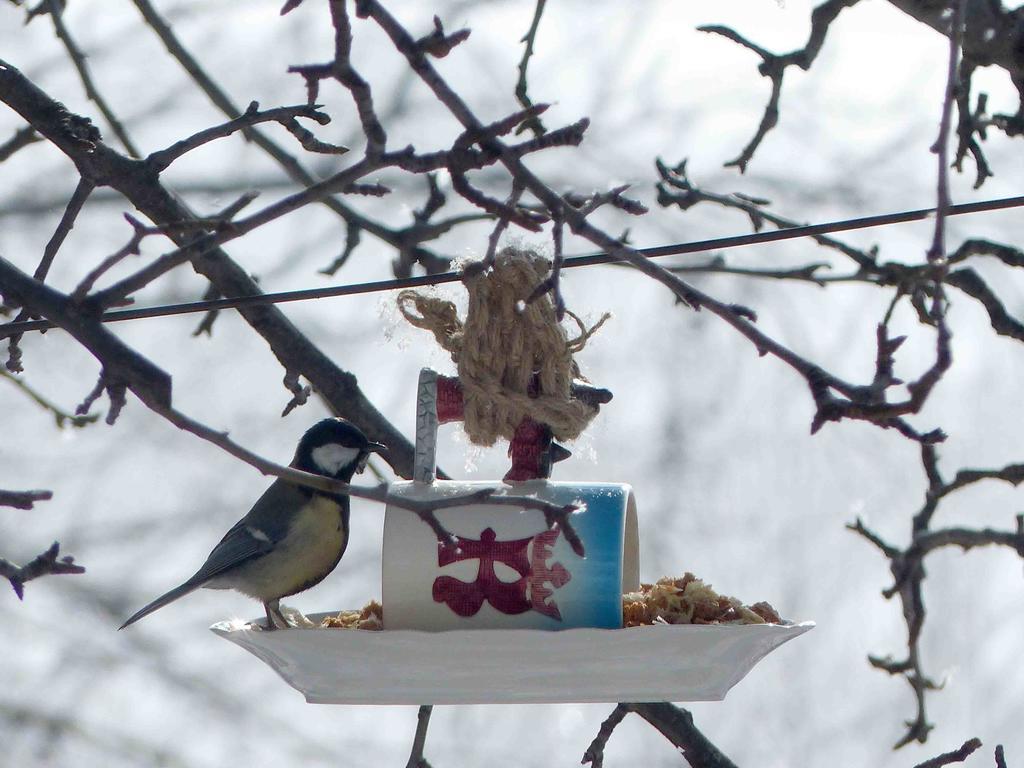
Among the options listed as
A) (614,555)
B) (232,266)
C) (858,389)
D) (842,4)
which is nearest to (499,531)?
(614,555)

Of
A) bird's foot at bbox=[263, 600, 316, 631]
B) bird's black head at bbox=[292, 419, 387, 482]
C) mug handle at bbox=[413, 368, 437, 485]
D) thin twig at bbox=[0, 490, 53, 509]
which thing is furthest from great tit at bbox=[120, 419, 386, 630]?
thin twig at bbox=[0, 490, 53, 509]

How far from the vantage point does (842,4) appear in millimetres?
2178

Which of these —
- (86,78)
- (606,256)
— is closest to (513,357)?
(606,256)

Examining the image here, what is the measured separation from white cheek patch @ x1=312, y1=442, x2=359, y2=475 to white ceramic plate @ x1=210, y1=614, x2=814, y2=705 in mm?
556

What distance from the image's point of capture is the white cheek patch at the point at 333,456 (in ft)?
6.93

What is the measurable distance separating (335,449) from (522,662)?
0.69 m

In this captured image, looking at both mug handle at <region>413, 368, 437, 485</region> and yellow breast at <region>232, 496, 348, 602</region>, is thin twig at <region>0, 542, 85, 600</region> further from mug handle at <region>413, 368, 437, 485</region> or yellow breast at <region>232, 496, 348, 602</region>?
yellow breast at <region>232, 496, 348, 602</region>

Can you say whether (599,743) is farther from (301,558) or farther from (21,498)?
(21,498)

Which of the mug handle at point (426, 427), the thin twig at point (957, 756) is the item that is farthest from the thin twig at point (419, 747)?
the thin twig at point (957, 756)

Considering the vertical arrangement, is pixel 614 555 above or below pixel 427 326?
below

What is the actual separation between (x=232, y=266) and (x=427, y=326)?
61cm

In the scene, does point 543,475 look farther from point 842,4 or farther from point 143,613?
point 842,4

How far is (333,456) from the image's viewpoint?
6.97 feet

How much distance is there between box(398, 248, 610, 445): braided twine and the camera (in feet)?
5.80
